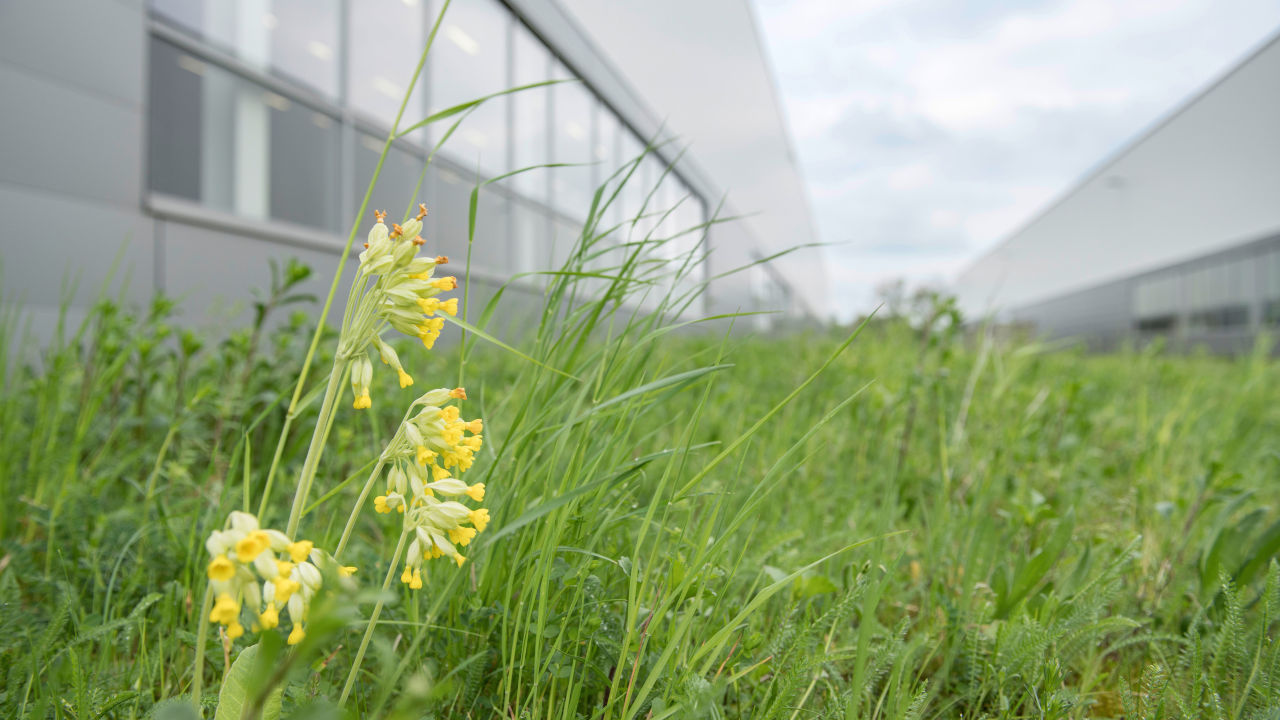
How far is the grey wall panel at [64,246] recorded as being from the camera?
7.77 ft

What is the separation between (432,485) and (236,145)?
3665 millimetres

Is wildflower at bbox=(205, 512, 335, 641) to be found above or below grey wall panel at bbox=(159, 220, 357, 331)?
below

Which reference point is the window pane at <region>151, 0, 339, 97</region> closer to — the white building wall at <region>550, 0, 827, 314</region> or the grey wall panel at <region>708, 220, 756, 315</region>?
the white building wall at <region>550, 0, 827, 314</region>

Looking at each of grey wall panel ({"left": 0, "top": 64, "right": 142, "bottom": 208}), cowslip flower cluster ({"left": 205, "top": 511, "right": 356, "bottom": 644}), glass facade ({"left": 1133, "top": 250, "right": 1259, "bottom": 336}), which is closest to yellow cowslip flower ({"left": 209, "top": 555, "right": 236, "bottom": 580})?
cowslip flower cluster ({"left": 205, "top": 511, "right": 356, "bottom": 644})

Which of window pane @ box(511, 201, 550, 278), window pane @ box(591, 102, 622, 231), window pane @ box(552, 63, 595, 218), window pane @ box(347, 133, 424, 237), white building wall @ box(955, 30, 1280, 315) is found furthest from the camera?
white building wall @ box(955, 30, 1280, 315)

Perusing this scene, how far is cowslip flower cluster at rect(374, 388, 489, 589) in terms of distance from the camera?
1.40 ft

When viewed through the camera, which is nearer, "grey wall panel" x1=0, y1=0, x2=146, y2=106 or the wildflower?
the wildflower

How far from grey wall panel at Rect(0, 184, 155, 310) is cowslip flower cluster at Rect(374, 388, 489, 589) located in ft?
8.25

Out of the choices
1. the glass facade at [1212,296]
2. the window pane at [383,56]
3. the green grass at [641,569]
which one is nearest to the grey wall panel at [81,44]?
the window pane at [383,56]

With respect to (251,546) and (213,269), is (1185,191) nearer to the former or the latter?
(213,269)

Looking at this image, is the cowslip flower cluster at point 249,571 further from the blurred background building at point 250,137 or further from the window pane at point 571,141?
the window pane at point 571,141

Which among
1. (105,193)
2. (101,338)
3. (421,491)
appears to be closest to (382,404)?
(101,338)

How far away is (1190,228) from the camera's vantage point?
41.6 feet

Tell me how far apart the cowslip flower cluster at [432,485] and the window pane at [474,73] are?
15.2ft
